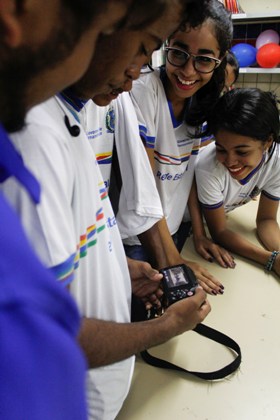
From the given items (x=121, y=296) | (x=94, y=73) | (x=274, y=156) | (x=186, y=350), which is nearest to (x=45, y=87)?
(x=94, y=73)

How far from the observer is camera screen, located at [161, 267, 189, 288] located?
75 cm

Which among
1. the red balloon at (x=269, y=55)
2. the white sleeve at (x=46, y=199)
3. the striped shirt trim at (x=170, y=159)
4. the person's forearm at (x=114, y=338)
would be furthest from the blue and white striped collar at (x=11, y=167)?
the red balloon at (x=269, y=55)

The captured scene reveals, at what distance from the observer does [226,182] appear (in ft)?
4.04

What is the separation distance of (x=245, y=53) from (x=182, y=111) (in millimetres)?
1593

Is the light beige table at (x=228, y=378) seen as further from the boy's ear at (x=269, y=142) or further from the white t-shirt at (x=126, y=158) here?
the boy's ear at (x=269, y=142)

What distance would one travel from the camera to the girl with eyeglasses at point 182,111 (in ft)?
3.00

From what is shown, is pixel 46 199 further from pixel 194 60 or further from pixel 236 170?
pixel 236 170

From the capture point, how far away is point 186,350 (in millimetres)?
772

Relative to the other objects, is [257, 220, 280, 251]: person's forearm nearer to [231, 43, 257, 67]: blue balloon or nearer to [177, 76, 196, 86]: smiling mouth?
[177, 76, 196, 86]: smiling mouth

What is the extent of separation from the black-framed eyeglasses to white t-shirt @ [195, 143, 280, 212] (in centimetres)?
34

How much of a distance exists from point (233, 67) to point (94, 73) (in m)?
1.11

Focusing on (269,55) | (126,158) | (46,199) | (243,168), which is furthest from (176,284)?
(269,55)

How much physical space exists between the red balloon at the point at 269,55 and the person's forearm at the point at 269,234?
4.93 ft

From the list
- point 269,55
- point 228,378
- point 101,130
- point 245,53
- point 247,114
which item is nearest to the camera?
point 228,378
